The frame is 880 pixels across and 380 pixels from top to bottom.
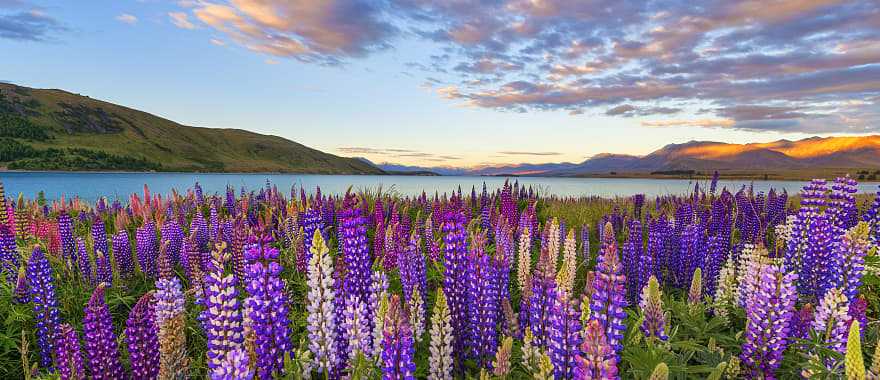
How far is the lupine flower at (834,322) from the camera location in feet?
12.8

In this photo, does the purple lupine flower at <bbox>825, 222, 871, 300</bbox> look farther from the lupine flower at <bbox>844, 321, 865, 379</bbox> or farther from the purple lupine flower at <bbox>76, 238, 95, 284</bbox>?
the purple lupine flower at <bbox>76, 238, 95, 284</bbox>

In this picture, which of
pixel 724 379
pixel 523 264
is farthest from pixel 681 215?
pixel 724 379

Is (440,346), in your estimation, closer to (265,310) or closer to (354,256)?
(354,256)

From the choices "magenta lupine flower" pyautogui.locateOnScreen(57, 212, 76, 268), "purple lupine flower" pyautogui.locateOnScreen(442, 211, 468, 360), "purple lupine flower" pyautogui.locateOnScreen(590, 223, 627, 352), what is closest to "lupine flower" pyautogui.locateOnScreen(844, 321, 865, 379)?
"purple lupine flower" pyautogui.locateOnScreen(590, 223, 627, 352)

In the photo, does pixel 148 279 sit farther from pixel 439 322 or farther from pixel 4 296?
pixel 439 322

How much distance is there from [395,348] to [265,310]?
1119mm

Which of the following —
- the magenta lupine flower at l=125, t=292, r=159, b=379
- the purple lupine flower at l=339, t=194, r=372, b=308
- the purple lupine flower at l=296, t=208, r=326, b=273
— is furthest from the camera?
the purple lupine flower at l=296, t=208, r=326, b=273

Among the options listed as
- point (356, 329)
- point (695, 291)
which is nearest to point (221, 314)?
point (356, 329)

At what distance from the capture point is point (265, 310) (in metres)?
3.27

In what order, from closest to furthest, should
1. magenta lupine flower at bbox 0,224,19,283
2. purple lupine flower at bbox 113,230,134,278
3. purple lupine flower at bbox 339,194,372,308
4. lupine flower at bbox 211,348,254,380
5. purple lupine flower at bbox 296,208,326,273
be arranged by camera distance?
lupine flower at bbox 211,348,254,380
purple lupine flower at bbox 339,194,372,308
purple lupine flower at bbox 296,208,326,273
magenta lupine flower at bbox 0,224,19,283
purple lupine flower at bbox 113,230,134,278

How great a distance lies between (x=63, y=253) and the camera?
298 inches

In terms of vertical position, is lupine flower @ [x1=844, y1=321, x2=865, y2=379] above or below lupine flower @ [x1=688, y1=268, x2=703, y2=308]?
above

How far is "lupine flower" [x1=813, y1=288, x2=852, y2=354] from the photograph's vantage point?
12.8 ft

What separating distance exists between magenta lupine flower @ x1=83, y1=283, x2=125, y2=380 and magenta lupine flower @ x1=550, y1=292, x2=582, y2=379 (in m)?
3.83
